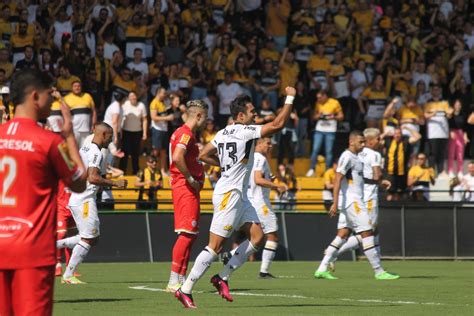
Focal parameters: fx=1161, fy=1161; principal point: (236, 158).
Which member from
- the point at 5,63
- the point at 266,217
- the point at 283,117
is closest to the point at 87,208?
the point at 266,217

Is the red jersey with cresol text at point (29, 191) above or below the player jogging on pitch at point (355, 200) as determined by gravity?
above

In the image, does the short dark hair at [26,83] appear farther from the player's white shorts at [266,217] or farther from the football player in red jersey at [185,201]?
the player's white shorts at [266,217]

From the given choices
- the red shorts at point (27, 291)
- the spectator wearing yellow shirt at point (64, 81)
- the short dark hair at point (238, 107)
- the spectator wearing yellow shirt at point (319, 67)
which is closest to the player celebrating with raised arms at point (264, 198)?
the short dark hair at point (238, 107)

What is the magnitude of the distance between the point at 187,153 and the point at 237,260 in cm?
165

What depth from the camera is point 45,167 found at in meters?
7.72

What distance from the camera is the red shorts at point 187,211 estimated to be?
1549 cm

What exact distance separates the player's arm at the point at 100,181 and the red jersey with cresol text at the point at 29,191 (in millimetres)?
8368

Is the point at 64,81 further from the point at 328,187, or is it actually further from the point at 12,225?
the point at 12,225

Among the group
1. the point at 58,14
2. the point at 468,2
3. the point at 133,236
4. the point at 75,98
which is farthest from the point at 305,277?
the point at 468,2

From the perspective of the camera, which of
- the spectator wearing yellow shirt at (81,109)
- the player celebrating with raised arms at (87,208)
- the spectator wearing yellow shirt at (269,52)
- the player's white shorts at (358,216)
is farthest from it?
the spectator wearing yellow shirt at (269,52)

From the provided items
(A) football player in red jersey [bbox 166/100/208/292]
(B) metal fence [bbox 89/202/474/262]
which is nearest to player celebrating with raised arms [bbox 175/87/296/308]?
(A) football player in red jersey [bbox 166/100/208/292]

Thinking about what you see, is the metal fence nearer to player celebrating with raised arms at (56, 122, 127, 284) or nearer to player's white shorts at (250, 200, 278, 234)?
player's white shorts at (250, 200, 278, 234)

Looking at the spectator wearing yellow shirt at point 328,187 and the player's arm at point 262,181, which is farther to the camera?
the spectator wearing yellow shirt at point 328,187

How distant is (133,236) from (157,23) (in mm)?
6806
